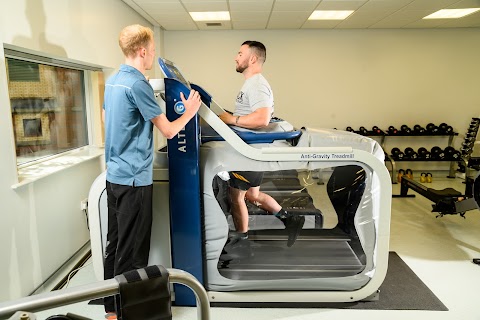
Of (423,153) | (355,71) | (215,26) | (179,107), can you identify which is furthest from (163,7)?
(423,153)

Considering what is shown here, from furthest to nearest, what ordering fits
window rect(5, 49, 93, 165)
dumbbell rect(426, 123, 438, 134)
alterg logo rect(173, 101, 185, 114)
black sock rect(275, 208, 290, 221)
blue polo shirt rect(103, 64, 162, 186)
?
dumbbell rect(426, 123, 438, 134)
black sock rect(275, 208, 290, 221)
window rect(5, 49, 93, 165)
alterg logo rect(173, 101, 185, 114)
blue polo shirt rect(103, 64, 162, 186)

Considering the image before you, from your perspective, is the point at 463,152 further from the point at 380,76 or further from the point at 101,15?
the point at 101,15

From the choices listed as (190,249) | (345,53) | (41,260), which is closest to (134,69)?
(190,249)

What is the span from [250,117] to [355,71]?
15.2 ft

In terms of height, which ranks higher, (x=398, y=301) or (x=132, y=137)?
(x=132, y=137)

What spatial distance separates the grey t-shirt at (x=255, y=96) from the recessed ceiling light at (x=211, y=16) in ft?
9.89

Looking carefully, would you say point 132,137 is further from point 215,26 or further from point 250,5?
point 215,26

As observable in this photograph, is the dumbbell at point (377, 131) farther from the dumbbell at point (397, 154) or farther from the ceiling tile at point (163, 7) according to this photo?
the ceiling tile at point (163, 7)

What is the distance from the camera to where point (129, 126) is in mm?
1953

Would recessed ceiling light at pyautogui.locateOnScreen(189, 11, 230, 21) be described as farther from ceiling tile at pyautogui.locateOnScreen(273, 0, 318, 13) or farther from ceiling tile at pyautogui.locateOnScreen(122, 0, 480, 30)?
ceiling tile at pyautogui.locateOnScreen(273, 0, 318, 13)

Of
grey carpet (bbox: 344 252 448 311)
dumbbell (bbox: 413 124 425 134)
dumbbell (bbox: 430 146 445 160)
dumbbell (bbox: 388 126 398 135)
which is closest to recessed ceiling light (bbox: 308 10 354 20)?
dumbbell (bbox: 388 126 398 135)

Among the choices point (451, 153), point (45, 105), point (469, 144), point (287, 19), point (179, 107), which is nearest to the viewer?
point (179, 107)

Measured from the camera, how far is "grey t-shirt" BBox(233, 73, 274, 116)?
243 centimetres

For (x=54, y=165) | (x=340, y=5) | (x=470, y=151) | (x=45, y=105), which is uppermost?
(x=340, y=5)
